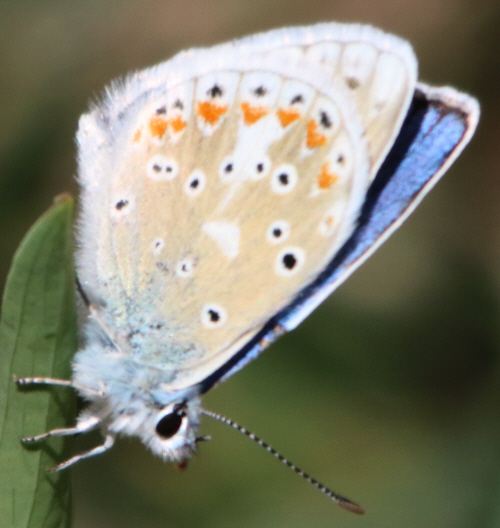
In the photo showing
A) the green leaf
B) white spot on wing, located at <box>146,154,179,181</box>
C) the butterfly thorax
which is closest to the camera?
the green leaf

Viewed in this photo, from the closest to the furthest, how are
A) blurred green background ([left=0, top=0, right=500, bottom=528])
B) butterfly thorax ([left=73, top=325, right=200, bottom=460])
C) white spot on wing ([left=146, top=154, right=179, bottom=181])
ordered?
butterfly thorax ([left=73, top=325, right=200, bottom=460]), white spot on wing ([left=146, top=154, right=179, bottom=181]), blurred green background ([left=0, top=0, right=500, bottom=528])

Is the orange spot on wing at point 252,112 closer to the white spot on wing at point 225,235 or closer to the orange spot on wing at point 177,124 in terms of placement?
the orange spot on wing at point 177,124

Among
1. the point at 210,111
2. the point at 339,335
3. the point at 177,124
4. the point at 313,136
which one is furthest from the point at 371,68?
the point at 339,335

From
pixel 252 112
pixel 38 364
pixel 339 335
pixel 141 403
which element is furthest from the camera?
pixel 339 335

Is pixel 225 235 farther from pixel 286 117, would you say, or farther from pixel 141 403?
pixel 141 403

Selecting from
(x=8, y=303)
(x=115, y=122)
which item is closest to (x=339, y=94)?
(x=115, y=122)

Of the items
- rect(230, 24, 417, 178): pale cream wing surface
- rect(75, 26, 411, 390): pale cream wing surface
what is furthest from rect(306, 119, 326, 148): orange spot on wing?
rect(230, 24, 417, 178): pale cream wing surface

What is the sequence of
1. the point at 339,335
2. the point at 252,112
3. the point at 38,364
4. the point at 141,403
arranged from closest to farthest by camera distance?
the point at 38,364, the point at 141,403, the point at 252,112, the point at 339,335

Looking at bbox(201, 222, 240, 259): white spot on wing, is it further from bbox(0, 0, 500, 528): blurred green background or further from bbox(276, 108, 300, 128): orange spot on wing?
bbox(0, 0, 500, 528): blurred green background

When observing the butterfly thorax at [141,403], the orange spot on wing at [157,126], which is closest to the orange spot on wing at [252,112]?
the orange spot on wing at [157,126]
